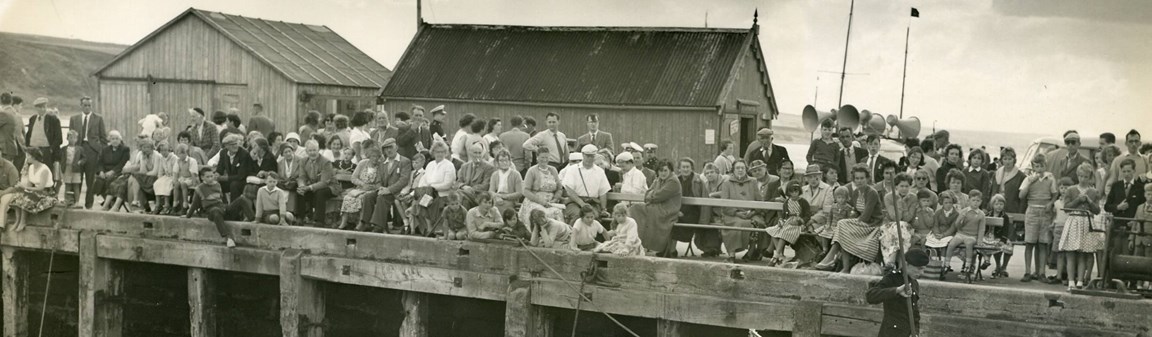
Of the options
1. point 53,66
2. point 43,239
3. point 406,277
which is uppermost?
point 53,66

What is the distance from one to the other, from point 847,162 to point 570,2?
1024 centimetres

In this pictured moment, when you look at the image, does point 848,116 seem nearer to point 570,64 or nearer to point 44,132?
point 570,64

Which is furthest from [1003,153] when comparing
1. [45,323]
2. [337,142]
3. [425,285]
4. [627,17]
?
[45,323]

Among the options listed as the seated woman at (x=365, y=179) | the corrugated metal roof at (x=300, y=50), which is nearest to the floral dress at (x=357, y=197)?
the seated woman at (x=365, y=179)

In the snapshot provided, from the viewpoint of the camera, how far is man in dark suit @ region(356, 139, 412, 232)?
15.5 meters

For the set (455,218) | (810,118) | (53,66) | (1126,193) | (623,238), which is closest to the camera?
(1126,193)

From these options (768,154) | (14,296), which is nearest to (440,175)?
(768,154)

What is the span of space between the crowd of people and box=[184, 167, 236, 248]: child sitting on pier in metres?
0.03

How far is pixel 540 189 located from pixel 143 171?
254 inches

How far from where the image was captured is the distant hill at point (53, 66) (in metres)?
29.4

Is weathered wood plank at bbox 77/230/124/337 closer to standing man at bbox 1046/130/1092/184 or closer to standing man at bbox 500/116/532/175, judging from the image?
standing man at bbox 500/116/532/175

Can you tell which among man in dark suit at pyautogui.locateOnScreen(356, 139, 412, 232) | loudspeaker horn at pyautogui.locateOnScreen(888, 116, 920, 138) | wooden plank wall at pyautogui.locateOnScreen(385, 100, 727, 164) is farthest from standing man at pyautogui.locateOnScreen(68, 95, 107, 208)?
loudspeaker horn at pyautogui.locateOnScreen(888, 116, 920, 138)

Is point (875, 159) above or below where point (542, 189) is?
above

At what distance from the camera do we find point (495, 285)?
1425 cm
